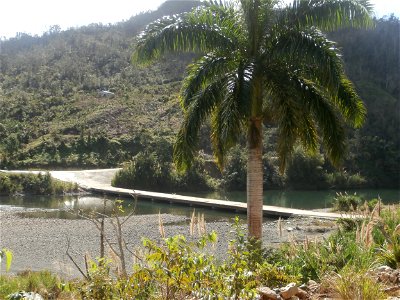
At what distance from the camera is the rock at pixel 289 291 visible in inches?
196

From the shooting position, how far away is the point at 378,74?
67.7 meters

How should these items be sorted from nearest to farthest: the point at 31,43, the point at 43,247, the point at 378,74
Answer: the point at 43,247, the point at 378,74, the point at 31,43

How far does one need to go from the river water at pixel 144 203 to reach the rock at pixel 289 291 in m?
19.8

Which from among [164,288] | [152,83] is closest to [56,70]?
[152,83]

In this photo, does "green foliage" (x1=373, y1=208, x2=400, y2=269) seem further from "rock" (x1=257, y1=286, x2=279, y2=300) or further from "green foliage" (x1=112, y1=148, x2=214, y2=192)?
"green foliage" (x1=112, y1=148, x2=214, y2=192)

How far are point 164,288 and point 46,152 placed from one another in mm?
45262

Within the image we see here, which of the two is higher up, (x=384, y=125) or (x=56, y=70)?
(x=56, y=70)

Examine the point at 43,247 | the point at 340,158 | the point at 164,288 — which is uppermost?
the point at 340,158

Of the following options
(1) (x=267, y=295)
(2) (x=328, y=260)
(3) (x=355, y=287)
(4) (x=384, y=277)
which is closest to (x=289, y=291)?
(1) (x=267, y=295)

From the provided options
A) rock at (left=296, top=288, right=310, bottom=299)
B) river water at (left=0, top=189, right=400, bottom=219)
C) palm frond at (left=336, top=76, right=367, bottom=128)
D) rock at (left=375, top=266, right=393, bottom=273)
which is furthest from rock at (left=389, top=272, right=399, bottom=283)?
river water at (left=0, top=189, right=400, bottom=219)

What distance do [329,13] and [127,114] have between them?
4876cm

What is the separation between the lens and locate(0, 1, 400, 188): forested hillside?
43.3 meters

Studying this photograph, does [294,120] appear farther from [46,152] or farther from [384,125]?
[384,125]

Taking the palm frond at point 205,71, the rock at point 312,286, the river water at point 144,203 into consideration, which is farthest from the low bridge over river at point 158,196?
the rock at point 312,286
